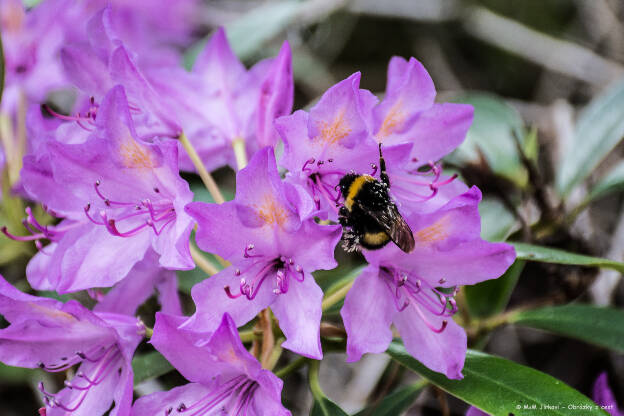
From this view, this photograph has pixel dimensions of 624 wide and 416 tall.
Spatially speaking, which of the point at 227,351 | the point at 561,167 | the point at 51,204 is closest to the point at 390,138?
the point at 227,351

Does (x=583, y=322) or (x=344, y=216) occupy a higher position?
(x=344, y=216)

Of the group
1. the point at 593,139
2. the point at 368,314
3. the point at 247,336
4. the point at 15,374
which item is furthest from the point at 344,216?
the point at 15,374

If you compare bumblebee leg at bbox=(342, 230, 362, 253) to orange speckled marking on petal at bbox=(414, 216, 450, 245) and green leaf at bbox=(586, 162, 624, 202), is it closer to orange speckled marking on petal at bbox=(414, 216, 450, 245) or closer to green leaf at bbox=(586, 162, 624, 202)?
orange speckled marking on petal at bbox=(414, 216, 450, 245)

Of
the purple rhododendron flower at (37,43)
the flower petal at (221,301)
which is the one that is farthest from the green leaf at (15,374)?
the flower petal at (221,301)

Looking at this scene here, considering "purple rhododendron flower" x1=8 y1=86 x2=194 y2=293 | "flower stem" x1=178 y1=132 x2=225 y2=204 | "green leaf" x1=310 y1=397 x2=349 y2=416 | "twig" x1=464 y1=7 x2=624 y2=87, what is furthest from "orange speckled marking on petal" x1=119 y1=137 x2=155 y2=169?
"twig" x1=464 y1=7 x2=624 y2=87

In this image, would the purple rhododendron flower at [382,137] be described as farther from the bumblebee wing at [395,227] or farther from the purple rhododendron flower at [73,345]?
the purple rhododendron flower at [73,345]

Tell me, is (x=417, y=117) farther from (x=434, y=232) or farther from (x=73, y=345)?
(x=73, y=345)
